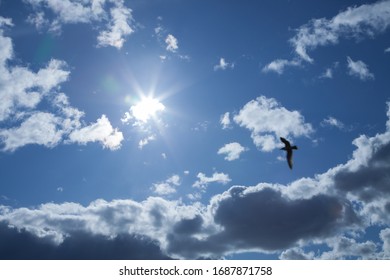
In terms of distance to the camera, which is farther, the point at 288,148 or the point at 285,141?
the point at 288,148

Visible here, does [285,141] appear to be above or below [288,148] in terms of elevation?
above

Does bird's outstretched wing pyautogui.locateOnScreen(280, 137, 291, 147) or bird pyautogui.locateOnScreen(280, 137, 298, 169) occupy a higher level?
bird's outstretched wing pyautogui.locateOnScreen(280, 137, 291, 147)

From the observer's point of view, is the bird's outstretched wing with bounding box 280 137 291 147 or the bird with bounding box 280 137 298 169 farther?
the bird with bounding box 280 137 298 169

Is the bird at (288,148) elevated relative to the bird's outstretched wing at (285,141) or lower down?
lower down

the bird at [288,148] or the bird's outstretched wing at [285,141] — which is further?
the bird at [288,148]
